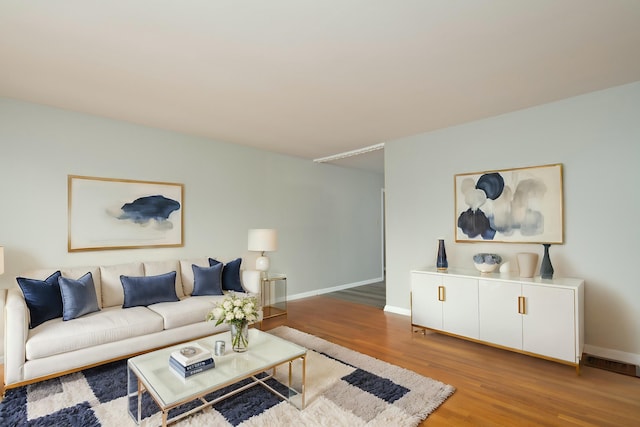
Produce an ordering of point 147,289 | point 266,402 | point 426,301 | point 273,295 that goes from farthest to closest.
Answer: point 273,295
point 426,301
point 147,289
point 266,402

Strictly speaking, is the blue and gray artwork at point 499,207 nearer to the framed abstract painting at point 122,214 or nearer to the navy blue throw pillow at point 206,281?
the navy blue throw pillow at point 206,281

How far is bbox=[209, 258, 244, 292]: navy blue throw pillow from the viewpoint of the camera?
13.6ft

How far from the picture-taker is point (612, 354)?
9.94 ft

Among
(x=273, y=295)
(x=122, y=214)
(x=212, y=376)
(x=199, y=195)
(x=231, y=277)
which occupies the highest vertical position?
(x=199, y=195)

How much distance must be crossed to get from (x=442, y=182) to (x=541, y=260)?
1408 mm

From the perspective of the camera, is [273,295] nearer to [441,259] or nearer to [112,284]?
[112,284]

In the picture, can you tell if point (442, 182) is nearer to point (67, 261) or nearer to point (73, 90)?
point (73, 90)

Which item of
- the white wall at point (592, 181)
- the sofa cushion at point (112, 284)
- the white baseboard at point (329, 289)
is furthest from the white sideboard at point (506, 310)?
the sofa cushion at point (112, 284)

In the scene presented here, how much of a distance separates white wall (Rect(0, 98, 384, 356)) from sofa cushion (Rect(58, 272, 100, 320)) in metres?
0.64

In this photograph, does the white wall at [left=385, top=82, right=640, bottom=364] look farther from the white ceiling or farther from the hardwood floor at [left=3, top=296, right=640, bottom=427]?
the hardwood floor at [left=3, top=296, right=640, bottom=427]

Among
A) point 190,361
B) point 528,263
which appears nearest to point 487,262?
point 528,263

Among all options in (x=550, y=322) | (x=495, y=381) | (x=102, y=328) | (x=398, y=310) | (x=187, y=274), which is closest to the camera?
(x=495, y=381)

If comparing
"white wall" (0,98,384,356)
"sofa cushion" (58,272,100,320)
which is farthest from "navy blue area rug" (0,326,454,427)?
"white wall" (0,98,384,356)

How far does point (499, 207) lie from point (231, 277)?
333 centimetres
